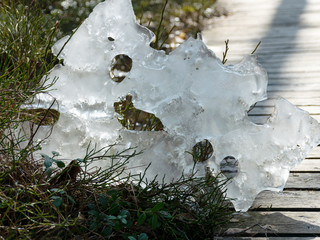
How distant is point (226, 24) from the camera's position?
6.93 metres

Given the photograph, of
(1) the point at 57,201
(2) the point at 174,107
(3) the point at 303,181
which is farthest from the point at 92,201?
(3) the point at 303,181

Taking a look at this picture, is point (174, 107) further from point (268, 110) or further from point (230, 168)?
point (268, 110)

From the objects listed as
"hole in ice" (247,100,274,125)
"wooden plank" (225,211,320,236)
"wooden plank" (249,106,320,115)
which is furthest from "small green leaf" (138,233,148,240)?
"wooden plank" (249,106,320,115)

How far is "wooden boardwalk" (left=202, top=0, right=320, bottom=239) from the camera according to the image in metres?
2.24

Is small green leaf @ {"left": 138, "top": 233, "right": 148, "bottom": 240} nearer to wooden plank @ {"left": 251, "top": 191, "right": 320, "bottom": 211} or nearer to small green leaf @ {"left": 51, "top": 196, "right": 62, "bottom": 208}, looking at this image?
small green leaf @ {"left": 51, "top": 196, "right": 62, "bottom": 208}

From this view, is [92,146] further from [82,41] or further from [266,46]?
[266,46]

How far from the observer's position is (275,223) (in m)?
2.24

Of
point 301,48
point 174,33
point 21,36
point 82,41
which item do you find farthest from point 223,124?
point 174,33

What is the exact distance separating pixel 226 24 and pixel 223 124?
16.1 feet

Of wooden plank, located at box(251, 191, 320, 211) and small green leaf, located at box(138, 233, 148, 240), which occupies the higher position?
wooden plank, located at box(251, 191, 320, 211)

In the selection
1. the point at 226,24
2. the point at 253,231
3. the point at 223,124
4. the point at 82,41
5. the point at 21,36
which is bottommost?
the point at 253,231

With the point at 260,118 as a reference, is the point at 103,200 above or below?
below

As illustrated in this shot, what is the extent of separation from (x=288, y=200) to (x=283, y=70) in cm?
249

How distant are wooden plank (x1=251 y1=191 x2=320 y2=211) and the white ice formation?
0.19 meters
